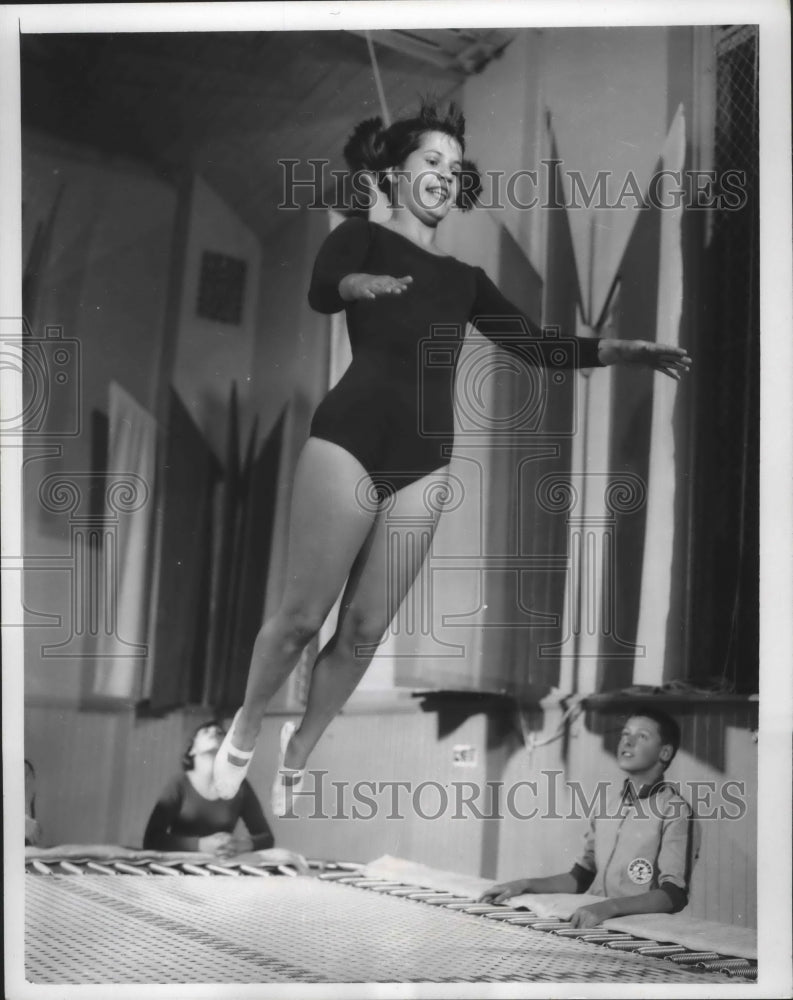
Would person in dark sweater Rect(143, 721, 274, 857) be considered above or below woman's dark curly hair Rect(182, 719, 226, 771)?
below

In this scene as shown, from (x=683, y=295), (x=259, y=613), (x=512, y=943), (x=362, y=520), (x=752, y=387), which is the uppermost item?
(x=683, y=295)

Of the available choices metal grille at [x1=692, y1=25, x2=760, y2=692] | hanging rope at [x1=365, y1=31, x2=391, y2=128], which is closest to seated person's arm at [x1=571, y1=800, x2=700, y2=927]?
metal grille at [x1=692, y1=25, x2=760, y2=692]

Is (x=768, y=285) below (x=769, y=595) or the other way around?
the other way around

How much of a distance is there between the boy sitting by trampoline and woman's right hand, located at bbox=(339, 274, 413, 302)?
1312 millimetres

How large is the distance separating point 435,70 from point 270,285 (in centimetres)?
74

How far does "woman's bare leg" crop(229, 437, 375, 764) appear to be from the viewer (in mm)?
2855

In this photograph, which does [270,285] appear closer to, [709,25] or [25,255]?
[25,255]

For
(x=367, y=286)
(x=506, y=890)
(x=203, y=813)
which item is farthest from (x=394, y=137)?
(x=506, y=890)

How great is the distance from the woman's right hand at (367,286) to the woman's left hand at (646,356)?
584mm

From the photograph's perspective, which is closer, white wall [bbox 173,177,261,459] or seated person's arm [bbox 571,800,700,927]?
seated person's arm [bbox 571,800,700,927]

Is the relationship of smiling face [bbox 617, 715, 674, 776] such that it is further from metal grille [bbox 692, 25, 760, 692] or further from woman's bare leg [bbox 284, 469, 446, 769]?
woman's bare leg [bbox 284, 469, 446, 769]

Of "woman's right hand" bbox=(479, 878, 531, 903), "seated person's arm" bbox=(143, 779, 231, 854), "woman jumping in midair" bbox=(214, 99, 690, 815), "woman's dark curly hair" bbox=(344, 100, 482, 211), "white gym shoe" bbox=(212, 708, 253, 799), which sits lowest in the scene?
"woman's right hand" bbox=(479, 878, 531, 903)

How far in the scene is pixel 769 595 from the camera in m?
2.85

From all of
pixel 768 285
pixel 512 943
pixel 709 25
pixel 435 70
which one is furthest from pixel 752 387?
pixel 512 943
